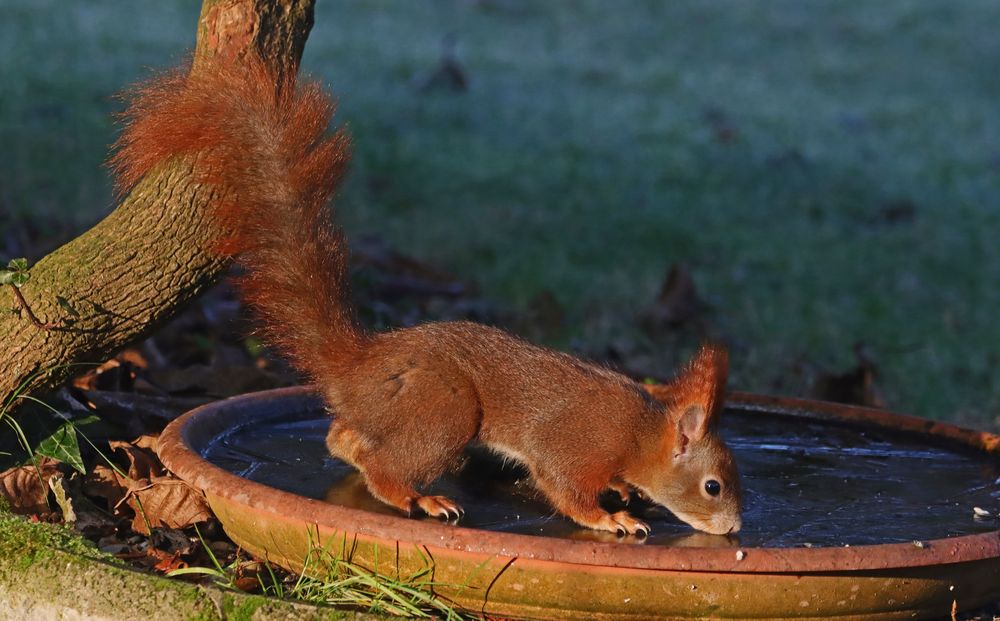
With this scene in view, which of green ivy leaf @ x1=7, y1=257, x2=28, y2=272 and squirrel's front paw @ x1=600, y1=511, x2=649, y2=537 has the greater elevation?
green ivy leaf @ x1=7, y1=257, x2=28, y2=272

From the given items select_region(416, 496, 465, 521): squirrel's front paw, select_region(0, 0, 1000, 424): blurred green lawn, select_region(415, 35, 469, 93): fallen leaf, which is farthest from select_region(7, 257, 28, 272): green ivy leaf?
select_region(415, 35, 469, 93): fallen leaf

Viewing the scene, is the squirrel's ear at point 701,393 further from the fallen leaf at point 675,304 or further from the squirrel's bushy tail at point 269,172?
the fallen leaf at point 675,304

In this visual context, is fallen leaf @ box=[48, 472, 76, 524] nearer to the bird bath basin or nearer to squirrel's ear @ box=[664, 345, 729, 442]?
the bird bath basin

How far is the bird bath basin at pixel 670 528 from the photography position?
2.76 meters

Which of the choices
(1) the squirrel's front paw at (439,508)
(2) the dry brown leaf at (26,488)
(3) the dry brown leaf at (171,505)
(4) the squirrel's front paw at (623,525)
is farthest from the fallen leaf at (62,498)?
(4) the squirrel's front paw at (623,525)

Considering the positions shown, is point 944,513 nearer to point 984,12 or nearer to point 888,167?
point 888,167

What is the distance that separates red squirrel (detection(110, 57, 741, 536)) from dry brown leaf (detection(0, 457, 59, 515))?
67 centimetres

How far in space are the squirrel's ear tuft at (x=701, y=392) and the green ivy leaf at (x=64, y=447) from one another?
1.46m

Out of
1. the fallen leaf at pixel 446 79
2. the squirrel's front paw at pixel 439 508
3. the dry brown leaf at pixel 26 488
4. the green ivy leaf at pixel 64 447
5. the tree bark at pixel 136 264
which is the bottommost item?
the fallen leaf at pixel 446 79

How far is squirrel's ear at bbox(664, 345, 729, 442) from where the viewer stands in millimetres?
3113

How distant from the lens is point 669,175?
381 inches

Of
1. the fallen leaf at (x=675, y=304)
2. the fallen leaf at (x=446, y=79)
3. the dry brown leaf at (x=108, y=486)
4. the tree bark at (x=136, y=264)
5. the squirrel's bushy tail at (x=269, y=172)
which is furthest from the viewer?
the fallen leaf at (x=446, y=79)

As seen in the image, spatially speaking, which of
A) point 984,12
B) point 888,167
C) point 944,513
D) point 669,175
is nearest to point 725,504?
point 944,513

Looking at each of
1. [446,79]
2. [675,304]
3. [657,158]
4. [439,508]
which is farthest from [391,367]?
[446,79]
